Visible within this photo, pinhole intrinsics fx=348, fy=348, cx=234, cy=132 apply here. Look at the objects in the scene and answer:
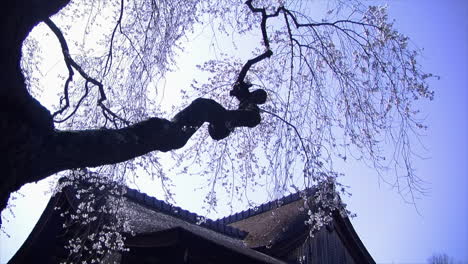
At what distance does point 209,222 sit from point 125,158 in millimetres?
9056

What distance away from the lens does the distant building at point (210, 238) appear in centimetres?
750

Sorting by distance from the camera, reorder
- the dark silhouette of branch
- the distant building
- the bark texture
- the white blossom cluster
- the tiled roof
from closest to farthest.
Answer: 1. the bark texture
2. the dark silhouette of branch
3. the white blossom cluster
4. the distant building
5. the tiled roof

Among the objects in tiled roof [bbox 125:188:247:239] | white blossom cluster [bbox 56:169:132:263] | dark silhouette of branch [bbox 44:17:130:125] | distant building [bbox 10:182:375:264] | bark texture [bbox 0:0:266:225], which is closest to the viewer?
bark texture [bbox 0:0:266:225]

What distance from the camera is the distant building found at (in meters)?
7.50

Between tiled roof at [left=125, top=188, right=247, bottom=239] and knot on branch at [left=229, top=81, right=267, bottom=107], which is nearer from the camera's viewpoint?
knot on branch at [left=229, top=81, right=267, bottom=107]

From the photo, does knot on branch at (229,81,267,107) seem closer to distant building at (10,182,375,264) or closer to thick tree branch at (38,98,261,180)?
thick tree branch at (38,98,261,180)

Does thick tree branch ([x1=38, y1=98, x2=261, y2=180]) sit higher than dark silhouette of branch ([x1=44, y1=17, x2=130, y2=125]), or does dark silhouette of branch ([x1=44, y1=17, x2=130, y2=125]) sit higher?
dark silhouette of branch ([x1=44, y1=17, x2=130, y2=125])

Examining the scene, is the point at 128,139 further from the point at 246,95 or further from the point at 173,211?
the point at 173,211

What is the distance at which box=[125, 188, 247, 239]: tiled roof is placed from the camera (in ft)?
35.5

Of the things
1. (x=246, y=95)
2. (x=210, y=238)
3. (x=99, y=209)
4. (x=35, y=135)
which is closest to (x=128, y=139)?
(x=35, y=135)

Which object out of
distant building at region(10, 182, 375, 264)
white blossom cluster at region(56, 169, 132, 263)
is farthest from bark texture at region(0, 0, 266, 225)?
distant building at region(10, 182, 375, 264)

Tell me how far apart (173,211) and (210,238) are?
4.33 m

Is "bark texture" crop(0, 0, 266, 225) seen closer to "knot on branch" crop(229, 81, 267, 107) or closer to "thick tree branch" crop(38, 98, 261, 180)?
"thick tree branch" crop(38, 98, 261, 180)

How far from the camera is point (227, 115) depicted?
4.63 meters
